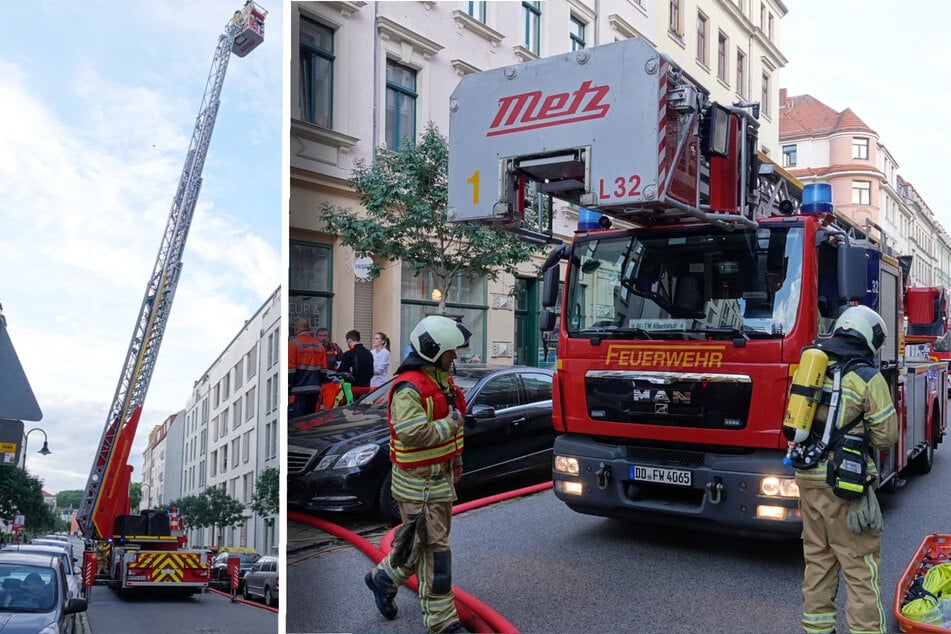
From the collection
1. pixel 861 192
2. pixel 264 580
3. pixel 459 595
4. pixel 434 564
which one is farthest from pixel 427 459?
pixel 861 192

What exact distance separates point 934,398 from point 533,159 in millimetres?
5942

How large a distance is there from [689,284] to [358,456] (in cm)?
248

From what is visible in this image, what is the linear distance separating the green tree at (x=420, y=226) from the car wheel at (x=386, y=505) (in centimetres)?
138

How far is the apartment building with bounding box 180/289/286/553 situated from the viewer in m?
3.89

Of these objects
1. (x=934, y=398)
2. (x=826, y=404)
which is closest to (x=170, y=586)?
(x=826, y=404)

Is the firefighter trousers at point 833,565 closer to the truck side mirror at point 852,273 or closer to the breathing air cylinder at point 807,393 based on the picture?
the breathing air cylinder at point 807,393

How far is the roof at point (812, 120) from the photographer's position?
5.26 metres

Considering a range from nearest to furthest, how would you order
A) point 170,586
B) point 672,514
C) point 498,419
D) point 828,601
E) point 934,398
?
point 828,601 < point 672,514 < point 498,419 < point 934,398 < point 170,586

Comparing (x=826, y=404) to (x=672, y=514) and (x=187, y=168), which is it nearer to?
(x=672, y=514)

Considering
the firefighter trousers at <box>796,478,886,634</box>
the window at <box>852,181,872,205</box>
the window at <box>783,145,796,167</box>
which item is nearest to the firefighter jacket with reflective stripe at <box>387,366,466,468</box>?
the firefighter trousers at <box>796,478,886,634</box>

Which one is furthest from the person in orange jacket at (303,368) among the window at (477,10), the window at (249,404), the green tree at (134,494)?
the green tree at (134,494)

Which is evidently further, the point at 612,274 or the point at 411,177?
the point at 411,177

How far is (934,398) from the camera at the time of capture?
27.1 ft

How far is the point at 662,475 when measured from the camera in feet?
16.9
